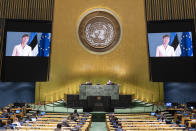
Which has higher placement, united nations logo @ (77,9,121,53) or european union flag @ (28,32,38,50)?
united nations logo @ (77,9,121,53)

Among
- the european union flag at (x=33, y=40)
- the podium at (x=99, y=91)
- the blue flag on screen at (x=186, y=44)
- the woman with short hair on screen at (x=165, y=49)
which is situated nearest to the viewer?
the podium at (x=99, y=91)

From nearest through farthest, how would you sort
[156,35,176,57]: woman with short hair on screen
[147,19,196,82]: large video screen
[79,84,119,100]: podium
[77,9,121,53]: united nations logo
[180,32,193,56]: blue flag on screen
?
[79,84,119,100]: podium → [147,19,196,82]: large video screen → [180,32,193,56]: blue flag on screen → [156,35,176,57]: woman with short hair on screen → [77,9,121,53]: united nations logo

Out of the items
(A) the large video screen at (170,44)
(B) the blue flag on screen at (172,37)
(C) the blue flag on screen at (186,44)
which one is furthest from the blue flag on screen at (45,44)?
(C) the blue flag on screen at (186,44)

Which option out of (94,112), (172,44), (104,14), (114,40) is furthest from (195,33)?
(94,112)

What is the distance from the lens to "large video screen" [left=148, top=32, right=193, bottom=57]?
12453 millimetres

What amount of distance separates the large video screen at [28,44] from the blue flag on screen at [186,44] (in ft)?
27.3

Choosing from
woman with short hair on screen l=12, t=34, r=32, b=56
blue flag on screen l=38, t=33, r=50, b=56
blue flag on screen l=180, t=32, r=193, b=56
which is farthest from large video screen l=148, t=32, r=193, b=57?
woman with short hair on screen l=12, t=34, r=32, b=56

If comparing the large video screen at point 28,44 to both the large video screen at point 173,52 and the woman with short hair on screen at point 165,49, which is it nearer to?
the large video screen at point 173,52

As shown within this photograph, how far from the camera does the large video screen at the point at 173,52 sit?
12.3 meters

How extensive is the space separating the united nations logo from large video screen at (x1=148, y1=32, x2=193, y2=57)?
2885 mm

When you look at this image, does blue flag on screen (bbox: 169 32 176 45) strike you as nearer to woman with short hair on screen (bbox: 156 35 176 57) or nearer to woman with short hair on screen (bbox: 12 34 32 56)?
woman with short hair on screen (bbox: 156 35 176 57)

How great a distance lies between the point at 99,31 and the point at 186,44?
5.90 m

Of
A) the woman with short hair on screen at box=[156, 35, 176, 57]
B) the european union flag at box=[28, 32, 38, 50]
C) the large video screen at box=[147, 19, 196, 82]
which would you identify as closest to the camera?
the large video screen at box=[147, 19, 196, 82]

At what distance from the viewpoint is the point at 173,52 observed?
12539 millimetres
